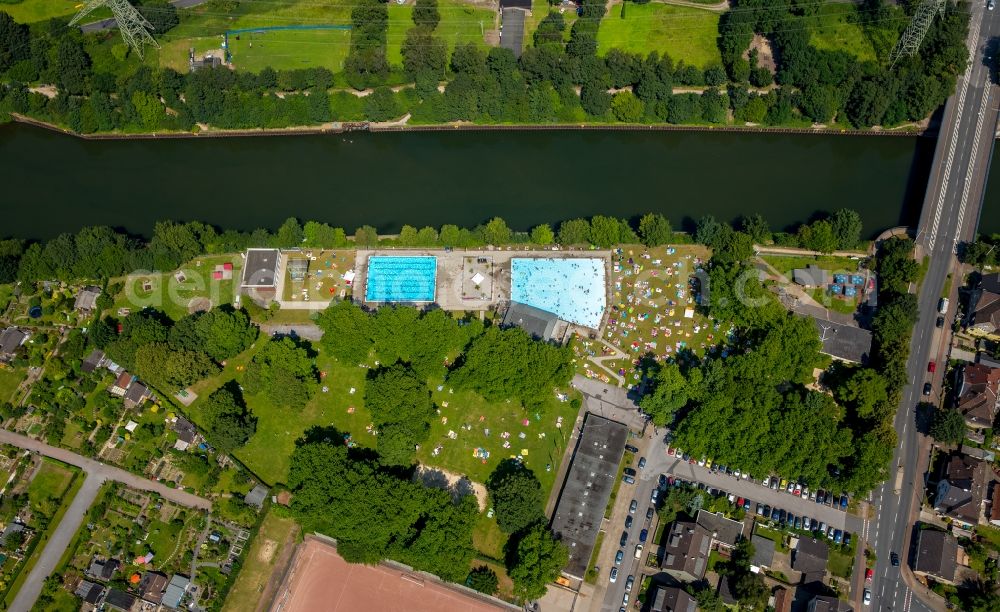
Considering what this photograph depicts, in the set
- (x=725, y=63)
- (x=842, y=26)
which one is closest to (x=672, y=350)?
(x=725, y=63)

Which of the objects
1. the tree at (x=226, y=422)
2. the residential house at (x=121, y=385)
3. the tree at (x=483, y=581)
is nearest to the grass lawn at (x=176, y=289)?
the residential house at (x=121, y=385)

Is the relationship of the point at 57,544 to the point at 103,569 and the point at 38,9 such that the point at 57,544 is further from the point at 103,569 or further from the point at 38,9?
the point at 38,9

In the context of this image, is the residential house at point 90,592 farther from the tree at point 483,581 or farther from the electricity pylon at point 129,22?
the electricity pylon at point 129,22

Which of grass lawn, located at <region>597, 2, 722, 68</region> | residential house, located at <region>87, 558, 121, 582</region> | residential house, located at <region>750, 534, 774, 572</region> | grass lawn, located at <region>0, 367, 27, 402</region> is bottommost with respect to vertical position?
residential house, located at <region>87, 558, 121, 582</region>

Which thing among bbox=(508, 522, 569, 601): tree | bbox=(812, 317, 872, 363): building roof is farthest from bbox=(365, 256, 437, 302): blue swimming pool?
bbox=(812, 317, 872, 363): building roof

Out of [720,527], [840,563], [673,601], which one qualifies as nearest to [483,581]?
[673,601]

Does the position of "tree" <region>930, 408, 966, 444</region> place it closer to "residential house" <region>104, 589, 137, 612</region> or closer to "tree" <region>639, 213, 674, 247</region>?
"tree" <region>639, 213, 674, 247</region>

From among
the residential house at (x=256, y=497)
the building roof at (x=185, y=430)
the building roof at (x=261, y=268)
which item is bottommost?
the residential house at (x=256, y=497)
